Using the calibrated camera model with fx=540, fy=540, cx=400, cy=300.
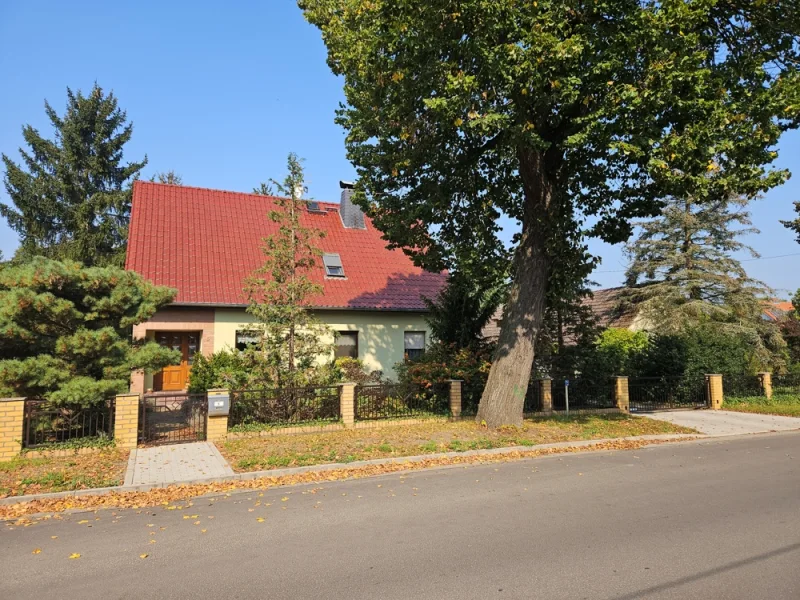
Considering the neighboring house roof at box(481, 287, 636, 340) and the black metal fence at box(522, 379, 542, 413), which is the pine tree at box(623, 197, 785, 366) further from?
the black metal fence at box(522, 379, 542, 413)

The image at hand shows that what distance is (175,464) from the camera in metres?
8.91

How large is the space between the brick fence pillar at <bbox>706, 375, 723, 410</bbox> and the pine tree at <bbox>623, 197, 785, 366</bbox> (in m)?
6.43

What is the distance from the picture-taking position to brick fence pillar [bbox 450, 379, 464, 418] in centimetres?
1364

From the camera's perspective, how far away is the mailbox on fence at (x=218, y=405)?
10930mm

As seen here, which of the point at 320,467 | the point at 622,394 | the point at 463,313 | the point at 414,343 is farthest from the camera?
the point at 414,343

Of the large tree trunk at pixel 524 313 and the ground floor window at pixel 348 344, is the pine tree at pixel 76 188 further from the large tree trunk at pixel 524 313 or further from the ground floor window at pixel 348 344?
the large tree trunk at pixel 524 313

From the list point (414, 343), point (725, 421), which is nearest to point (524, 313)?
point (725, 421)

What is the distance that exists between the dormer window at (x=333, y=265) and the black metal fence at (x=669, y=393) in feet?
36.3

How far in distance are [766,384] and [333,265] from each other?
650 inches

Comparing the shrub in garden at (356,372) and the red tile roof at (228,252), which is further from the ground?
the red tile roof at (228,252)

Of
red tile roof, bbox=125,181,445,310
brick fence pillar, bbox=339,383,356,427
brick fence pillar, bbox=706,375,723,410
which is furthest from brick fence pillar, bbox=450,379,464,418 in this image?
brick fence pillar, bbox=706,375,723,410

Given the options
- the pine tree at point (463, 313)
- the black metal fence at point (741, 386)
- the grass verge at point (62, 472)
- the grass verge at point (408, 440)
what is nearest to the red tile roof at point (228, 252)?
the pine tree at point (463, 313)

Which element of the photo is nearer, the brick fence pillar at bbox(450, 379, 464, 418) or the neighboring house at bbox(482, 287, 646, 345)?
the brick fence pillar at bbox(450, 379, 464, 418)

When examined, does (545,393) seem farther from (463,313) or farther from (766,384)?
(766,384)
